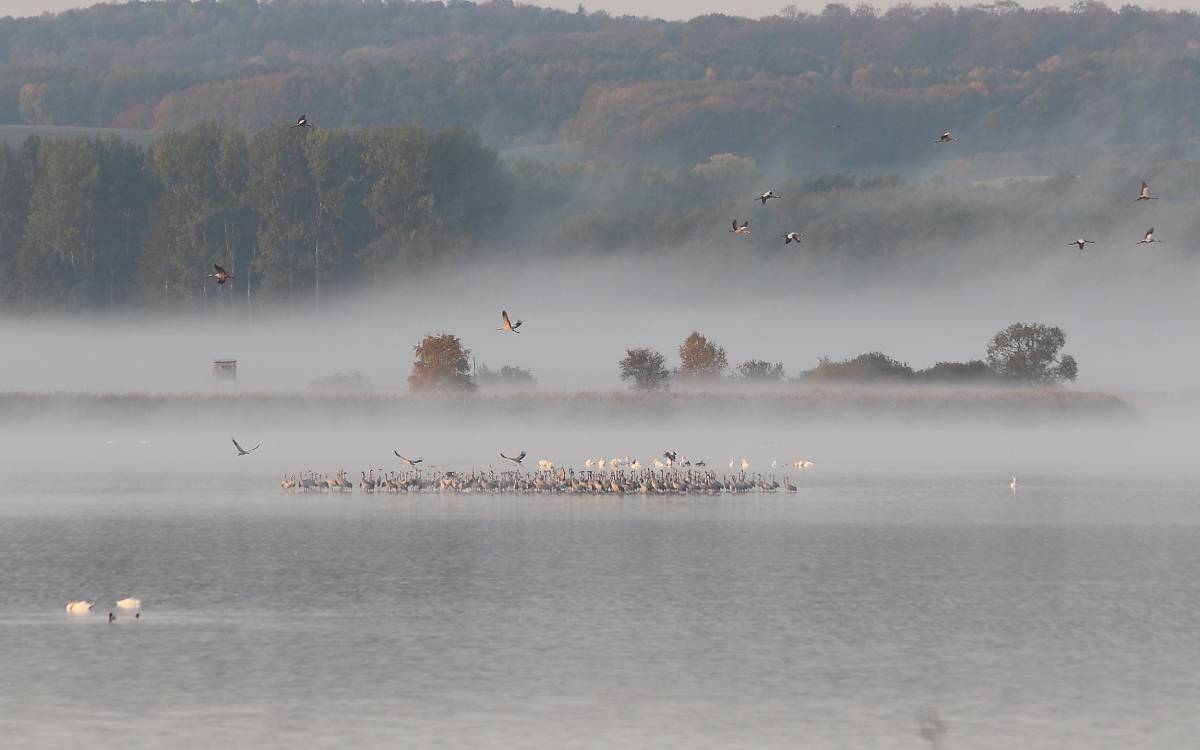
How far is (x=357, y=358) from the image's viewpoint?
176 m

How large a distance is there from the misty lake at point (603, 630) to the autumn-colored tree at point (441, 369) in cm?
6302

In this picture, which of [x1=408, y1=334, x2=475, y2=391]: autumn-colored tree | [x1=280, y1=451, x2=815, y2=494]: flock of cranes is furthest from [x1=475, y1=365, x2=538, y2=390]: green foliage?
[x1=280, y1=451, x2=815, y2=494]: flock of cranes

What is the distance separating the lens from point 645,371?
5472 inches

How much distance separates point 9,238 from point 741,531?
461ft

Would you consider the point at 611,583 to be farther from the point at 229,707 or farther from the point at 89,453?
the point at 89,453

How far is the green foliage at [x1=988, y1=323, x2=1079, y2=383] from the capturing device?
136m

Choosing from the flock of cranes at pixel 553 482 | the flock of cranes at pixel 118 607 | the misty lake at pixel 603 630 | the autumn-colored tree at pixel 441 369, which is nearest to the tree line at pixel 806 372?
the autumn-colored tree at pixel 441 369

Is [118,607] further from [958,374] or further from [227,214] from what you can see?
[227,214]

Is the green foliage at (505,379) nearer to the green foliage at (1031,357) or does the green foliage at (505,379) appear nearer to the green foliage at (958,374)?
the green foliage at (958,374)

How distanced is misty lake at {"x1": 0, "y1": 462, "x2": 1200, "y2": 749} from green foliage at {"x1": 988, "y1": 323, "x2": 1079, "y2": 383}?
6905cm

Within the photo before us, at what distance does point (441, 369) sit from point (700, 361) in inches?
777

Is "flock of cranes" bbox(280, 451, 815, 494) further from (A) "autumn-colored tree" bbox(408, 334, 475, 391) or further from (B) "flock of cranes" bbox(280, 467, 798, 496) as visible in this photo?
(A) "autumn-colored tree" bbox(408, 334, 475, 391)

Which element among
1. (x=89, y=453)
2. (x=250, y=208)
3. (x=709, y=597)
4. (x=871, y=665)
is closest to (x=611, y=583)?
(x=709, y=597)

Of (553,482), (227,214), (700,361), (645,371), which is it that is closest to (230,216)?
(227,214)
